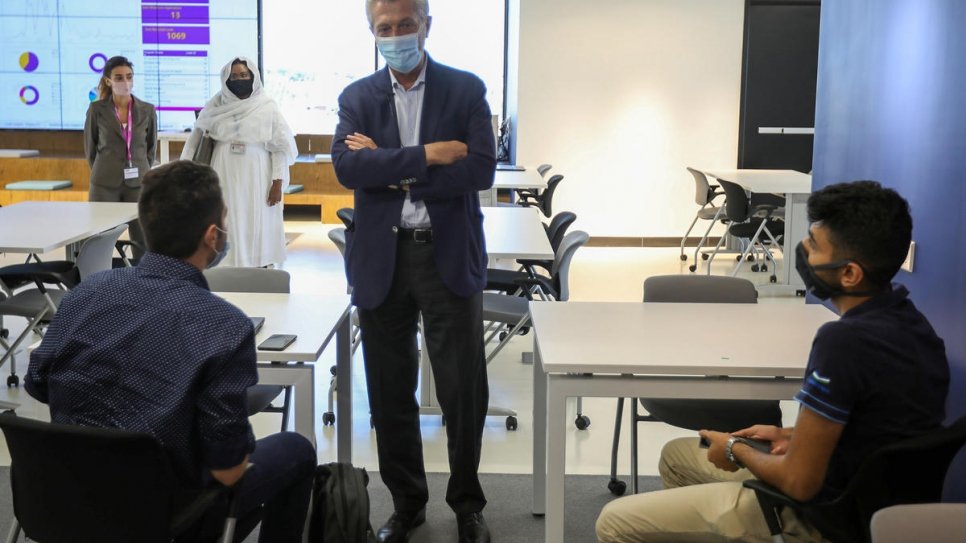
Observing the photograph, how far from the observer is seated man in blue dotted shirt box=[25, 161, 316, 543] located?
2.03 metres

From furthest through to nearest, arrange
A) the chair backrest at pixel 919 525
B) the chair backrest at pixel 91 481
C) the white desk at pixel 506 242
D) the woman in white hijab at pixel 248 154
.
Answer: the woman in white hijab at pixel 248 154, the white desk at pixel 506 242, the chair backrest at pixel 91 481, the chair backrest at pixel 919 525

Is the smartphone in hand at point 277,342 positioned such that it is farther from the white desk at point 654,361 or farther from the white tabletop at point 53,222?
the white tabletop at point 53,222

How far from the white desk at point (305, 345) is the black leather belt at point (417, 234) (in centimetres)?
34

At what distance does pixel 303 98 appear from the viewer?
12430 mm

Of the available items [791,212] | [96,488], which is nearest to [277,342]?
[96,488]

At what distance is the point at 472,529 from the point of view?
3.24 meters

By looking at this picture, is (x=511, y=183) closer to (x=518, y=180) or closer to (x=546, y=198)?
(x=518, y=180)

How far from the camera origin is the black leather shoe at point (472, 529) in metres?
3.23

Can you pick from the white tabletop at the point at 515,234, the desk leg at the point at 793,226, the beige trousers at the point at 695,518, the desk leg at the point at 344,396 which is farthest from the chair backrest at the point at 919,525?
the desk leg at the point at 793,226

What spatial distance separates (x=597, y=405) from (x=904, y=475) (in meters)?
2.90

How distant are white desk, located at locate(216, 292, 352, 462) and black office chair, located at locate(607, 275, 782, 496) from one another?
0.97 m

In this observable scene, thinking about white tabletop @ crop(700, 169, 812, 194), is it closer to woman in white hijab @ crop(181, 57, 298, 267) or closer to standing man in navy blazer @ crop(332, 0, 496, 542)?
woman in white hijab @ crop(181, 57, 298, 267)

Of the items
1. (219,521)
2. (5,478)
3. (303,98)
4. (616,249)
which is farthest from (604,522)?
(303,98)

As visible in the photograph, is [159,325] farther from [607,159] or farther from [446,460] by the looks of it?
[607,159]
